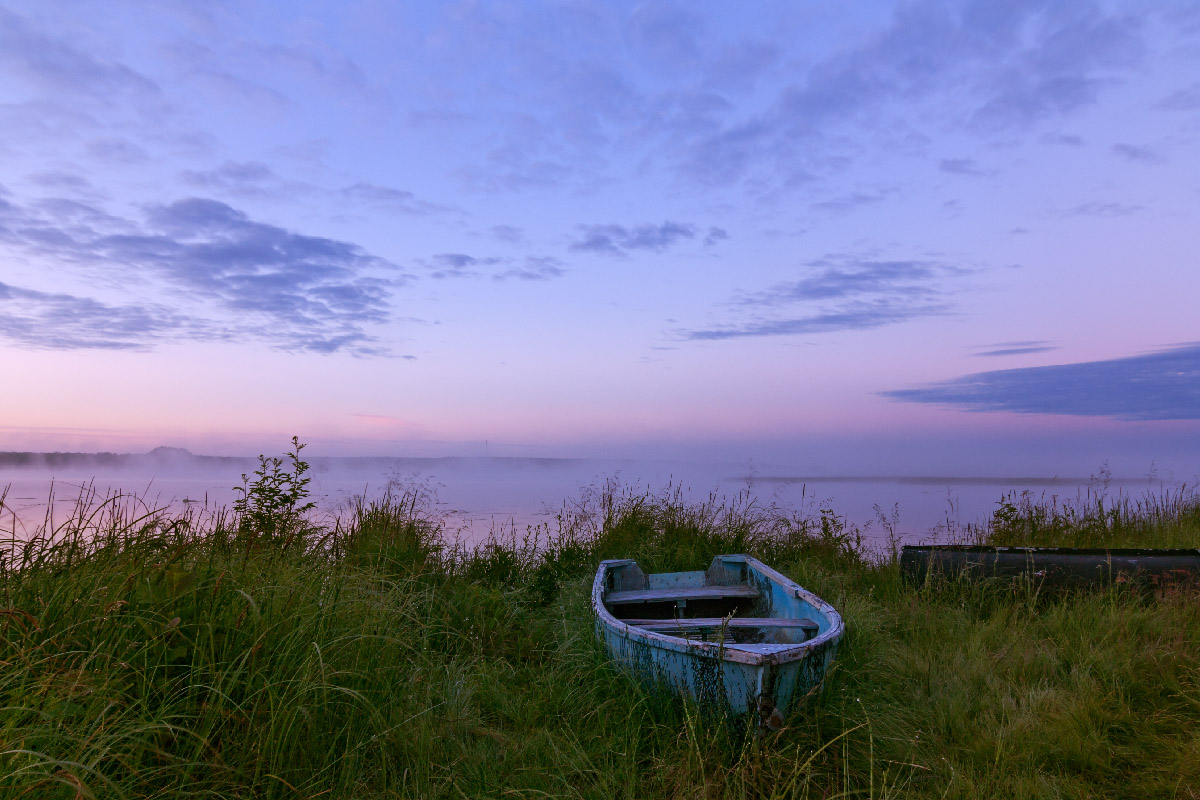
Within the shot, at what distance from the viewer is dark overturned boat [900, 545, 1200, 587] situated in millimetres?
6543

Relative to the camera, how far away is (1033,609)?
6.34m

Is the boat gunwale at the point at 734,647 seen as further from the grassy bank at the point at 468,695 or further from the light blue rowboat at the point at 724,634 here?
the grassy bank at the point at 468,695

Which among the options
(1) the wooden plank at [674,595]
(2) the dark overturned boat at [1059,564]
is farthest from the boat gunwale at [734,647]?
(2) the dark overturned boat at [1059,564]

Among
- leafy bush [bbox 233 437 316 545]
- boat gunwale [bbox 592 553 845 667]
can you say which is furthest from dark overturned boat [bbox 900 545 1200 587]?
leafy bush [bbox 233 437 316 545]

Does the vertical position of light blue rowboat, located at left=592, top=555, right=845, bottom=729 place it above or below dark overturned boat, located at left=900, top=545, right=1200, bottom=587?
below

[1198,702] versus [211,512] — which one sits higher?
[211,512]

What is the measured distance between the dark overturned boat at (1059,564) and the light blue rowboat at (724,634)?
1.83m

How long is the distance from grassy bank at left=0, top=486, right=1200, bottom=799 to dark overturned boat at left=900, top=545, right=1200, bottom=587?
20 cm

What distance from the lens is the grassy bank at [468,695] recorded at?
297 cm

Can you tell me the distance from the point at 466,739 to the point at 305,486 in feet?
12.0

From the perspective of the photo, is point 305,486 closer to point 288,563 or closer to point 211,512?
point 211,512

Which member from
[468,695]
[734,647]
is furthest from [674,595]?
[734,647]

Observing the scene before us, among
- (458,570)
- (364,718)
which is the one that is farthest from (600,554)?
(364,718)

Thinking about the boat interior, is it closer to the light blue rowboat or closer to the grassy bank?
the light blue rowboat
